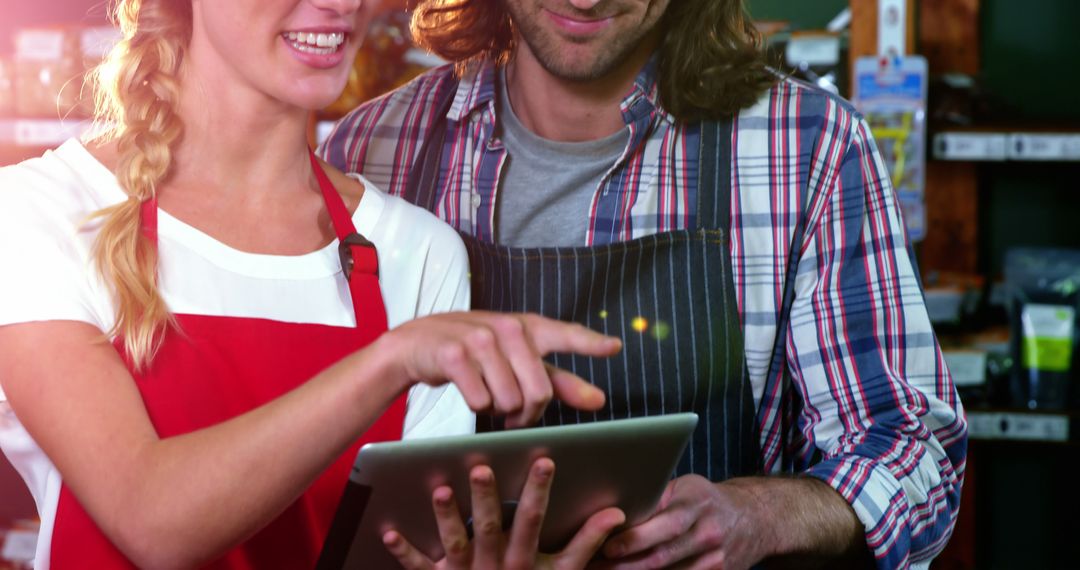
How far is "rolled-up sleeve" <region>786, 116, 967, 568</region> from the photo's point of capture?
1571 millimetres

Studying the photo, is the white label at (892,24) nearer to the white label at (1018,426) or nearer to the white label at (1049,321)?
the white label at (1049,321)

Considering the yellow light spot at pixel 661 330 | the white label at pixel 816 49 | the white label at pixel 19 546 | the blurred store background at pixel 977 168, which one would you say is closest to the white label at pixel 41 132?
the blurred store background at pixel 977 168

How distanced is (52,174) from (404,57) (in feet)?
5.98

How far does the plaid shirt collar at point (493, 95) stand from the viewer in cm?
175

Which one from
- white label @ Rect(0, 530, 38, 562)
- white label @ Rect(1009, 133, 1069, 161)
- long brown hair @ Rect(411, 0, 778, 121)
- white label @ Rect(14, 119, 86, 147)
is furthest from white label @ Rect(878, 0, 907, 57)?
white label @ Rect(0, 530, 38, 562)

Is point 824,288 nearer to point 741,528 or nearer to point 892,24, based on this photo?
point 741,528

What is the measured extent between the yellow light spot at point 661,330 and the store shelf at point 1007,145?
4.60ft

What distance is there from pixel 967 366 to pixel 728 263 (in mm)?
1297

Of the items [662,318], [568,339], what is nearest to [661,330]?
[662,318]

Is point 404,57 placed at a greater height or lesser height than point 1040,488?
greater

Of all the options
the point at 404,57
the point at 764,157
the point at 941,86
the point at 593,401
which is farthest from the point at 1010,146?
the point at 593,401

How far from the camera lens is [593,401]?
97 cm

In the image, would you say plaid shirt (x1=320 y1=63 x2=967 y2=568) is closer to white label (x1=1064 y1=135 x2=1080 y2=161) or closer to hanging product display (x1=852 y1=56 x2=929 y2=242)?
hanging product display (x1=852 y1=56 x2=929 y2=242)

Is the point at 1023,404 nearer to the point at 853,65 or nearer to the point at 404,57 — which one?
the point at 853,65
